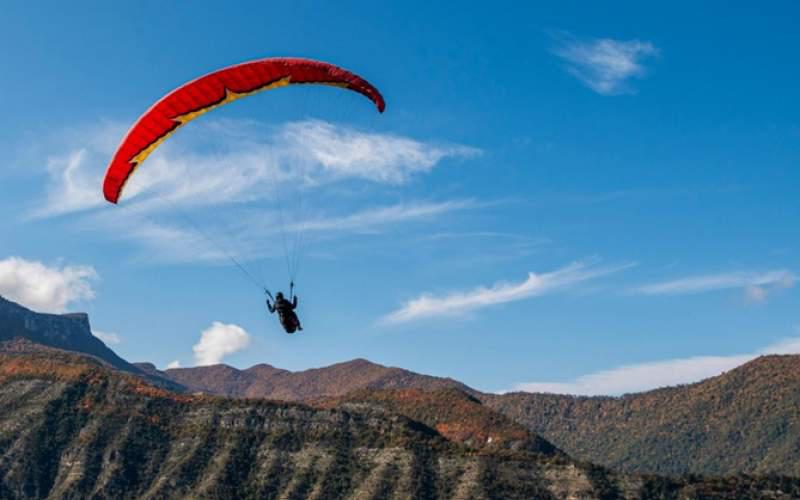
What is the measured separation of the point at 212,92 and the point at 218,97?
434 millimetres

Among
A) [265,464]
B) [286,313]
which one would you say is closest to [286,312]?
[286,313]

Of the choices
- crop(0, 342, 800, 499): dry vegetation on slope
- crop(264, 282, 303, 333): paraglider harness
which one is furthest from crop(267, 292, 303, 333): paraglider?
crop(0, 342, 800, 499): dry vegetation on slope

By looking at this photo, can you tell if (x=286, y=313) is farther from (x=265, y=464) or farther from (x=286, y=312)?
(x=265, y=464)

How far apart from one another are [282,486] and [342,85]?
144141 mm

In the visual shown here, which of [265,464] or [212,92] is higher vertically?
[212,92]

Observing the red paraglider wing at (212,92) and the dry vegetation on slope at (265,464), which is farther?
the dry vegetation on slope at (265,464)

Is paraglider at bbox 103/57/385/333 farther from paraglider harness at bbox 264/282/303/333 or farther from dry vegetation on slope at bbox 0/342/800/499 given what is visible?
dry vegetation on slope at bbox 0/342/800/499

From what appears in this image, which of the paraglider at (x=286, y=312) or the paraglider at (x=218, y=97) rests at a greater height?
the paraglider at (x=218, y=97)

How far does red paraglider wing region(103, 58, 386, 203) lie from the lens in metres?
43.1

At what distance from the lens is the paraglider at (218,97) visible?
43188mm

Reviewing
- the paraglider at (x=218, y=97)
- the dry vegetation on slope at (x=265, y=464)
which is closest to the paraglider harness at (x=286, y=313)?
the paraglider at (x=218, y=97)

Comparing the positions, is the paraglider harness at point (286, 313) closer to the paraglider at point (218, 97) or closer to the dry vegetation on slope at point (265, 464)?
the paraglider at point (218, 97)

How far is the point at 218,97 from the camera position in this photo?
144 feet

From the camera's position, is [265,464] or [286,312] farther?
[265,464]
